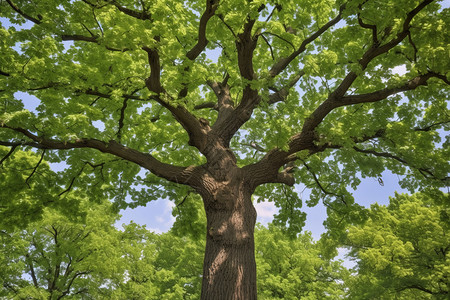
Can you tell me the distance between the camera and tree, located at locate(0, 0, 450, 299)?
580cm

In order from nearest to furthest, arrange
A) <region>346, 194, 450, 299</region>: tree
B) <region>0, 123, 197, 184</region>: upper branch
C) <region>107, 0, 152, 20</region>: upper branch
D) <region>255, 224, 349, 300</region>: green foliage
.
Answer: <region>107, 0, 152, 20</region>: upper branch, <region>0, 123, 197, 184</region>: upper branch, <region>346, 194, 450, 299</region>: tree, <region>255, 224, 349, 300</region>: green foliage

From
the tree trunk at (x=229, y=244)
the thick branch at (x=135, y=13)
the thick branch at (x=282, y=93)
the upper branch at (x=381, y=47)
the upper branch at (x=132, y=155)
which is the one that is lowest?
the tree trunk at (x=229, y=244)

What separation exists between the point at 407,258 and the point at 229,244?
13500 millimetres

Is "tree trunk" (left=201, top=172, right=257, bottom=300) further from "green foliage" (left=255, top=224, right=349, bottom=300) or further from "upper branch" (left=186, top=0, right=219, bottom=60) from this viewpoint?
"green foliage" (left=255, top=224, right=349, bottom=300)

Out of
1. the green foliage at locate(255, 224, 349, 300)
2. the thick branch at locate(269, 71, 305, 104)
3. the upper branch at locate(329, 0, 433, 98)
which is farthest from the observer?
the green foliage at locate(255, 224, 349, 300)

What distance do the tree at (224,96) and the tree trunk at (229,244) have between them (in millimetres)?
24

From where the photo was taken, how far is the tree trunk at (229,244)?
18.1 feet

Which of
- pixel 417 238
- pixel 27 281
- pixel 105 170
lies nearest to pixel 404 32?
pixel 105 170

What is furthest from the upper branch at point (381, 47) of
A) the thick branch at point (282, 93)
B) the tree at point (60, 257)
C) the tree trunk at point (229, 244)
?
the tree at point (60, 257)

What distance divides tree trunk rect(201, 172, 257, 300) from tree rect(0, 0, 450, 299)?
0.02 metres

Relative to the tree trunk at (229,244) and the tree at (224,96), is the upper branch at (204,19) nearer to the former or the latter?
the tree at (224,96)

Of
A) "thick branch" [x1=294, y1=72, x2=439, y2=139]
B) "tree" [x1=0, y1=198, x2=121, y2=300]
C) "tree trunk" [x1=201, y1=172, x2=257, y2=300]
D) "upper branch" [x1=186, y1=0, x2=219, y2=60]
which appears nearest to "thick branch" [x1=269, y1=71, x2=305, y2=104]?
"thick branch" [x1=294, y1=72, x2=439, y2=139]

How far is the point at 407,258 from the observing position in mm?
15484

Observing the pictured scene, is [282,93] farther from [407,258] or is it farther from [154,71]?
[407,258]
